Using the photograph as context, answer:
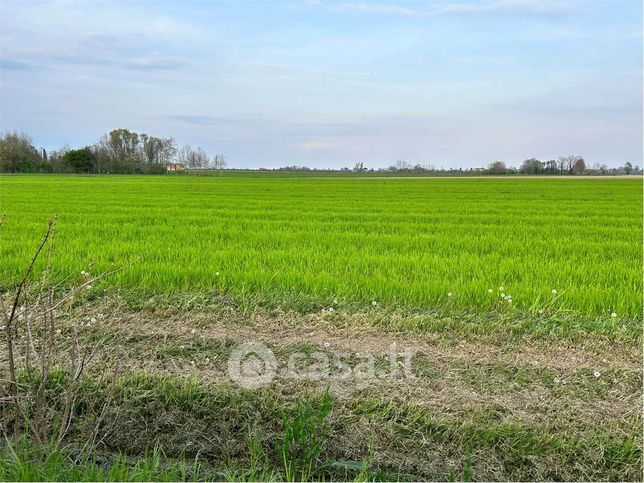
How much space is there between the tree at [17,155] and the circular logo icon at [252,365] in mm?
81051

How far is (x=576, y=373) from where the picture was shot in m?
3.83

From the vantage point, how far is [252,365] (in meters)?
3.94

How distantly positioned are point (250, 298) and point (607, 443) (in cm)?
361

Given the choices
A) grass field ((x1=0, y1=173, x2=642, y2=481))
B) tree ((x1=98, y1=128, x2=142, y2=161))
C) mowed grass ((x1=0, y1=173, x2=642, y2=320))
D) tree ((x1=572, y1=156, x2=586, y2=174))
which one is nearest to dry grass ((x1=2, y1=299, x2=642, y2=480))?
grass field ((x1=0, y1=173, x2=642, y2=481))

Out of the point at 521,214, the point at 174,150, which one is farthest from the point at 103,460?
the point at 174,150

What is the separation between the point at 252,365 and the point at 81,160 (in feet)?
281

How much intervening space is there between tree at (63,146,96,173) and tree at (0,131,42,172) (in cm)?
433

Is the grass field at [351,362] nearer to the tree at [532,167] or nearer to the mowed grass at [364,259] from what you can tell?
the mowed grass at [364,259]

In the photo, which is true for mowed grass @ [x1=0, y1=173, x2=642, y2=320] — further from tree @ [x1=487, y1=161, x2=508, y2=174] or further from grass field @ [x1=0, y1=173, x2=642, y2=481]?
tree @ [x1=487, y1=161, x2=508, y2=174]

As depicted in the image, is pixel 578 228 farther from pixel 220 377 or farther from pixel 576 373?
pixel 220 377

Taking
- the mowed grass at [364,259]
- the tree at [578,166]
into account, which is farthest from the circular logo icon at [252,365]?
the tree at [578,166]

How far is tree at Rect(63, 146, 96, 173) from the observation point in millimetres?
78625

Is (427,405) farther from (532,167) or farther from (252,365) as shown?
(532,167)

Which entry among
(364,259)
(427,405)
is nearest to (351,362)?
(427,405)
